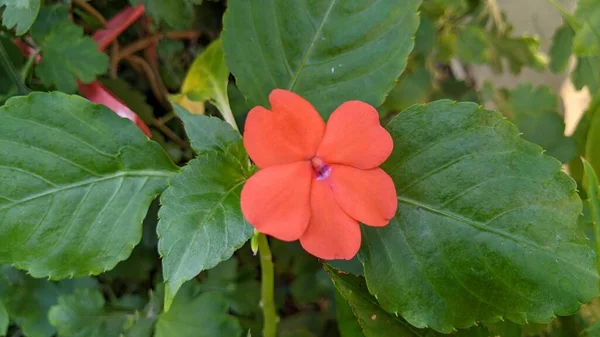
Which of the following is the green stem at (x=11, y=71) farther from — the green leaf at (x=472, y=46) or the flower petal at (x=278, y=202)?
the green leaf at (x=472, y=46)

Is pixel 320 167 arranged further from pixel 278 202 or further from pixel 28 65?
pixel 28 65

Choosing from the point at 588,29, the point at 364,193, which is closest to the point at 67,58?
the point at 364,193

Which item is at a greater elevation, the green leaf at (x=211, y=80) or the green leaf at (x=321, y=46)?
the green leaf at (x=321, y=46)

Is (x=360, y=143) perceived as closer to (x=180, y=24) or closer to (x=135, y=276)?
(x=180, y=24)

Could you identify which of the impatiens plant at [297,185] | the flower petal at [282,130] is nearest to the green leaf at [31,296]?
the impatiens plant at [297,185]

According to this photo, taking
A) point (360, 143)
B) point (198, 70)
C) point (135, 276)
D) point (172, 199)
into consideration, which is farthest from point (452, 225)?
point (135, 276)

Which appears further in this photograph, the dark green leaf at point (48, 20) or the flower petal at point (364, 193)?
the dark green leaf at point (48, 20)
